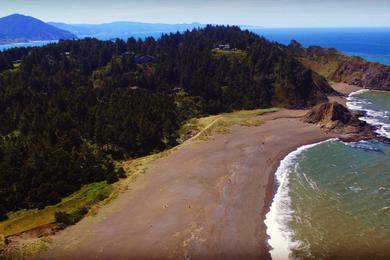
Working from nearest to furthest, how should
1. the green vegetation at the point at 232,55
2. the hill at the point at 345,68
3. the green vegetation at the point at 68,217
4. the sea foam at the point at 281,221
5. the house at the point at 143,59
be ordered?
the sea foam at the point at 281,221 → the green vegetation at the point at 68,217 → the house at the point at 143,59 → the green vegetation at the point at 232,55 → the hill at the point at 345,68

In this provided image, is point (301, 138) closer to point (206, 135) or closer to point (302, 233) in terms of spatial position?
point (206, 135)

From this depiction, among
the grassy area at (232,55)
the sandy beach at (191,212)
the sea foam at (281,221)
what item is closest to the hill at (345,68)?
the grassy area at (232,55)

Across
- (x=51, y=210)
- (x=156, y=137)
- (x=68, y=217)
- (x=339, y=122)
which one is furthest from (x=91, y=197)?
(x=339, y=122)

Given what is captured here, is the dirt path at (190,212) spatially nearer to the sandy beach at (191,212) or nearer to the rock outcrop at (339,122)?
the sandy beach at (191,212)

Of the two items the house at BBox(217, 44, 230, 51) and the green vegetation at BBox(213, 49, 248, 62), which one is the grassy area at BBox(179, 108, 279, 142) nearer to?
the green vegetation at BBox(213, 49, 248, 62)

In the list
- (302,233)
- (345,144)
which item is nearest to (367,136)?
(345,144)

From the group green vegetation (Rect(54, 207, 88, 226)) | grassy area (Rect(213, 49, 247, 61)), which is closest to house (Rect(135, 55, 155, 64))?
grassy area (Rect(213, 49, 247, 61))

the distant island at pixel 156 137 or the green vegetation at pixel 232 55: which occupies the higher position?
the green vegetation at pixel 232 55

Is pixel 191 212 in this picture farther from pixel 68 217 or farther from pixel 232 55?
pixel 232 55
